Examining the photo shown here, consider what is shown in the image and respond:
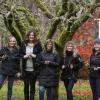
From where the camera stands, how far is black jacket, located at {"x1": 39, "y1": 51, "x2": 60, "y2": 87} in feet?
36.1

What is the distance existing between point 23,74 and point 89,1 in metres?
2.68

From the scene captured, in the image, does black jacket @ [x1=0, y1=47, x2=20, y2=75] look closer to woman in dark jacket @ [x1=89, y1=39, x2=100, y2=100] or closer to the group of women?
the group of women

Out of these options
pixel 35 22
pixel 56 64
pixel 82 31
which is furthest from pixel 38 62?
pixel 82 31

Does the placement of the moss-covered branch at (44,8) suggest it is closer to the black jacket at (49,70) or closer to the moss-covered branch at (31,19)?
the moss-covered branch at (31,19)

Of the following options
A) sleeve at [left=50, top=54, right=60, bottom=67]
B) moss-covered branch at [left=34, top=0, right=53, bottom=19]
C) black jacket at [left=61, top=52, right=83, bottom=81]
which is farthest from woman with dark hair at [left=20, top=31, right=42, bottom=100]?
moss-covered branch at [left=34, top=0, right=53, bottom=19]

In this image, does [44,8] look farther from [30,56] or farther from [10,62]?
[10,62]

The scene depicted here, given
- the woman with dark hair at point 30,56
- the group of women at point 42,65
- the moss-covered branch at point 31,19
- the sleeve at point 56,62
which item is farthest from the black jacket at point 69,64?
the moss-covered branch at point 31,19

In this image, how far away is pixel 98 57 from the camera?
1081 cm

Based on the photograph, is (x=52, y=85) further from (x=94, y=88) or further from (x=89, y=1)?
(x=89, y=1)

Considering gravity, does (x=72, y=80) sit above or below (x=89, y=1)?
below

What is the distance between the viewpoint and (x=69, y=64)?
11.4 meters

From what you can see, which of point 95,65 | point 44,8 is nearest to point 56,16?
point 44,8

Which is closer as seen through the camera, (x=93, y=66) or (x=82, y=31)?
(x=93, y=66)

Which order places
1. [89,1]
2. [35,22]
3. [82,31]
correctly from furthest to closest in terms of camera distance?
[82,31], [35,22], [89,1]
